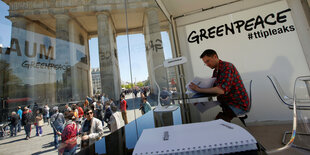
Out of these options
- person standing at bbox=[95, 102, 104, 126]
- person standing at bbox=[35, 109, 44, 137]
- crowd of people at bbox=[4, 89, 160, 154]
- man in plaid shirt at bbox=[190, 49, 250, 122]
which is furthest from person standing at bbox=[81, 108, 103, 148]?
man in plaid shirt at bbox=[190, 49, 250, 122]

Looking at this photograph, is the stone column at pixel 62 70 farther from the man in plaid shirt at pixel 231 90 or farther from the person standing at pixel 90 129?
the man in plaid shirt at pixel 231 90

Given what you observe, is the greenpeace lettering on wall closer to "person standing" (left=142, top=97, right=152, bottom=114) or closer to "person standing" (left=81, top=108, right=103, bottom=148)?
"person standing" (left=142, top=97, right=152, bottom=114)

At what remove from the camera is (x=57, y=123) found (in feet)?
6.11

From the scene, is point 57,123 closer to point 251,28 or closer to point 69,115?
point 69,115

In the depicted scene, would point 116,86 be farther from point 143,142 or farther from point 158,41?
point 143,142

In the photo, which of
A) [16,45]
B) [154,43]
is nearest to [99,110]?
[16,45]

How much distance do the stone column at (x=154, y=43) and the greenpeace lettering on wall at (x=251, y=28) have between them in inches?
34.7

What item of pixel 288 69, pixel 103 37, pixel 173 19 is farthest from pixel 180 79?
pixel 103 37

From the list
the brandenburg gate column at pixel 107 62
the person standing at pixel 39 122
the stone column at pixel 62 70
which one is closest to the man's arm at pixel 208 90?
the person standing at pixel 39 122

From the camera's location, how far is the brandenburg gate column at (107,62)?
2.94 meters

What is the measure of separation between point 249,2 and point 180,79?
191 centimetres

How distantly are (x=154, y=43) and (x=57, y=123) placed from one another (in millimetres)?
2662

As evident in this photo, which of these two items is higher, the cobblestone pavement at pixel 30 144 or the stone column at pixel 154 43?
the stone column at pixel 154 43

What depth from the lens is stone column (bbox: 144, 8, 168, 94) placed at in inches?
108
